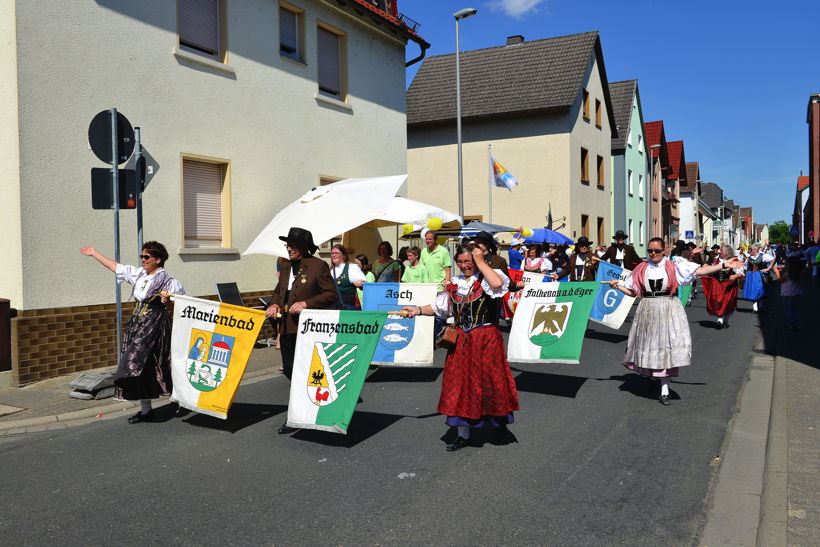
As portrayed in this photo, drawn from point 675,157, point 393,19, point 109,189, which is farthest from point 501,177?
point 675,157

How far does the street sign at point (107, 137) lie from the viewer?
7.77m

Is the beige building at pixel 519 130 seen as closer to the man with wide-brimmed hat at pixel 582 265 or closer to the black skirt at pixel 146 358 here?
the man with wide-brimmed hat at pixel 582 265

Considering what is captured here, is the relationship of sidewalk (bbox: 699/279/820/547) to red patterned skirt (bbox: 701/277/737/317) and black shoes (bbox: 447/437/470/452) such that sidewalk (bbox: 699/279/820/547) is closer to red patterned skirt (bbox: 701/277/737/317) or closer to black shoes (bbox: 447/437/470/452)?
black shoes (bbox: 447/437/470/452)

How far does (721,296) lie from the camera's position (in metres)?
14.4

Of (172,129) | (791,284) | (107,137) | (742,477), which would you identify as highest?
(172,129)

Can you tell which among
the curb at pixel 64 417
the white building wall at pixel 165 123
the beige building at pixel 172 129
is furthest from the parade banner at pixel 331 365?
the white building wall at pixel 165 123

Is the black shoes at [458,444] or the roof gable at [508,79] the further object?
the roof gable at [508,79]

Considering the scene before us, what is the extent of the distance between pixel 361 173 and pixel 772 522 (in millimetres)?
12487

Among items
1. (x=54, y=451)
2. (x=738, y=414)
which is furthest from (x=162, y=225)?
(x=738, y=414)

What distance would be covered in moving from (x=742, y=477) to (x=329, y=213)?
6.29 m

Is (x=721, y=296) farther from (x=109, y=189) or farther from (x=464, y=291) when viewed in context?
(x=109, y=189)

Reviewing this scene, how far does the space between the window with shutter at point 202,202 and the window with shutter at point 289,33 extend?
3077 millimetres

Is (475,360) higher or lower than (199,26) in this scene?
lower

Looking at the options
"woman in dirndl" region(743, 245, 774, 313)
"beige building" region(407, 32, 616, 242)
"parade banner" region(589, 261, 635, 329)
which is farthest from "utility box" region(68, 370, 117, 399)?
"beige building" region(407, 32, 616, 242)
